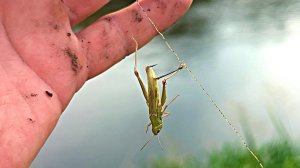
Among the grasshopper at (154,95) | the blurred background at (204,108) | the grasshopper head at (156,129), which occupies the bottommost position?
the blurred background at (204,108)

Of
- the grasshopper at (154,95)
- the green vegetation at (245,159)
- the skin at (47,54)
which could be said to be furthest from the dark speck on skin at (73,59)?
the green vegetation at (245,159)

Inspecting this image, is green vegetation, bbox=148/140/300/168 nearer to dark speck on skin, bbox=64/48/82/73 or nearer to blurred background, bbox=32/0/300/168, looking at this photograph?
blurred background, bbox=32/0/300/168

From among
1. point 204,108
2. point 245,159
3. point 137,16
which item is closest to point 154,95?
point 137,16

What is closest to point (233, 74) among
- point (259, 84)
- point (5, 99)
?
point (259, 84)

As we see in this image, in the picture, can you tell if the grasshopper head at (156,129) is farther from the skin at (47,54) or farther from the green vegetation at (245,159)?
the green vegetation at (245,159)

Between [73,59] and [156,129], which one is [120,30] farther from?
[156,129]
